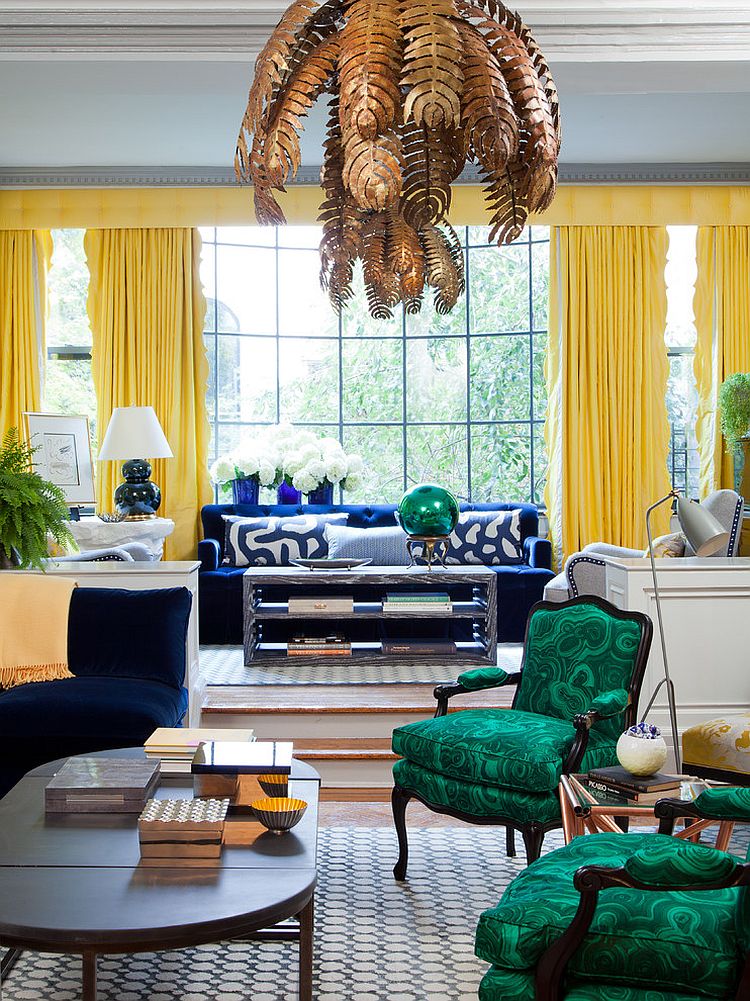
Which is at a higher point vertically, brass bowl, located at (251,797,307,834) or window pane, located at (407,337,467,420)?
window pane, located at (407,337,467,420)

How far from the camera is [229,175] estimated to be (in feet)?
24.1

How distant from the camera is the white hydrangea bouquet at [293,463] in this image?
281 inches

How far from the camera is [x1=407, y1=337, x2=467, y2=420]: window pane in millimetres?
7930

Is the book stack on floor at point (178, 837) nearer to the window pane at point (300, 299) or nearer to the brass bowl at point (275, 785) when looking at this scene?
the brass bowl at point (275, 785)

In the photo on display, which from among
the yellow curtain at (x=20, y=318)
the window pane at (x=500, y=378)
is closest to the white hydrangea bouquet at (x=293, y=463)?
the window pane at (x=500, y=378)

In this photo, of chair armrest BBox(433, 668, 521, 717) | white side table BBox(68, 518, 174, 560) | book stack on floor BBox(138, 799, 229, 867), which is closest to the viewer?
book stack on floor BBox(138, 799, 229, 867)

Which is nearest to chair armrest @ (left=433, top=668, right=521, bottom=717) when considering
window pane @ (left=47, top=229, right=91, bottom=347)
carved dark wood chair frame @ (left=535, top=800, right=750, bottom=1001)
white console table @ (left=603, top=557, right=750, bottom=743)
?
white console table @ (left=603, top=557, right=750, bottom=743)

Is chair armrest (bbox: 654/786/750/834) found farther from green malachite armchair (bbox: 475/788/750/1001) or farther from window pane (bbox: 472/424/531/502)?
window pane (bbox: 472/424/531/502)

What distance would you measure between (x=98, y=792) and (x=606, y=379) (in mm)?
5660

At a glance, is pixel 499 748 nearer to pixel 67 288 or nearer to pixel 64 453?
pixel 64 453

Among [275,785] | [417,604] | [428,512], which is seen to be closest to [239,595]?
[417,604]

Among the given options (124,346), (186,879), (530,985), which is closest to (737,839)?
(530,985)

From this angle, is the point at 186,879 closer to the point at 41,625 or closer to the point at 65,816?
the point at 65,816

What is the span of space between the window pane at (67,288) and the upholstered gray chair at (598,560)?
13.3ft
